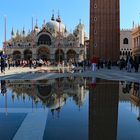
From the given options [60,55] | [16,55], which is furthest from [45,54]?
[16,55]

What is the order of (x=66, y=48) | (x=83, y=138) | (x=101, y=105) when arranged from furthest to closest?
(x=66, y=48) → (x=101, y=105) → (x=83, y=138)

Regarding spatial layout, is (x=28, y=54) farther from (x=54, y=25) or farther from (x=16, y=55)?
(x=54, y=25)

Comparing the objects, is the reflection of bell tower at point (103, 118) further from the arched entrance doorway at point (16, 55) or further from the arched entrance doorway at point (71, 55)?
the arched entrance doorway at point (16, 55)

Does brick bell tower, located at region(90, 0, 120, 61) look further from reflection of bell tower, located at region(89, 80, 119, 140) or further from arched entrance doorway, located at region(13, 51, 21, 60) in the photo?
reflection of bell tower, located at region(89, 80, 119, 140)

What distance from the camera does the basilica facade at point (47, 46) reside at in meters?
118

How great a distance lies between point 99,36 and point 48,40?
51.1 meters

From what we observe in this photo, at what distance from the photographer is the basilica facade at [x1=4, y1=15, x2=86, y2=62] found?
11781 centimetres

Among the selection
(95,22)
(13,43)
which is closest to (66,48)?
(13,43)

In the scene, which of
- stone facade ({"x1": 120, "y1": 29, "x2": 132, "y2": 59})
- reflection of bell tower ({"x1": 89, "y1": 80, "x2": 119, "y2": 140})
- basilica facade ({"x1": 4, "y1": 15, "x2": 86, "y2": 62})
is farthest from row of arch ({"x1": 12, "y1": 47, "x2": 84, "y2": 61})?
reflection of bell tower ({"x1": 89, "y1": 80, "x2": 119, "y2": 140})

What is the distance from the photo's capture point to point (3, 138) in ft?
18.6

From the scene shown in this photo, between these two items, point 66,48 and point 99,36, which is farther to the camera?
point 66,48

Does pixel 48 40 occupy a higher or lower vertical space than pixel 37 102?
higher

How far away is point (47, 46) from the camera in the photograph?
11806 cm

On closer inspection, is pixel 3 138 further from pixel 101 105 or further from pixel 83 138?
pixel 101 105
